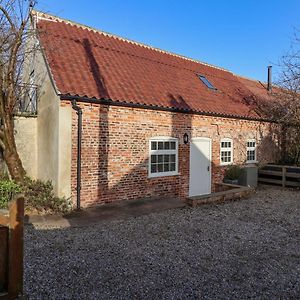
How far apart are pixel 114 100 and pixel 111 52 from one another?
3781mm

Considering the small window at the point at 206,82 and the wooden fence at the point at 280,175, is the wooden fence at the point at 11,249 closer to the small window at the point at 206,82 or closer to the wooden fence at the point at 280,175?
the wooden fence at the point at 280,175

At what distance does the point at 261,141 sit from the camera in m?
15.5

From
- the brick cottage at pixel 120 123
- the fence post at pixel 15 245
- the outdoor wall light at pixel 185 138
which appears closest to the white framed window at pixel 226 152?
the brick cottage at pixel 120 123

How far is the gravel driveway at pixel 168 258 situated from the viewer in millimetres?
3953

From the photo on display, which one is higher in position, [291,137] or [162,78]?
[162,78]

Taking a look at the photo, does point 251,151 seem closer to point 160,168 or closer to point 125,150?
point 160,168

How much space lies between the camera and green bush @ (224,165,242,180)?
1318cm

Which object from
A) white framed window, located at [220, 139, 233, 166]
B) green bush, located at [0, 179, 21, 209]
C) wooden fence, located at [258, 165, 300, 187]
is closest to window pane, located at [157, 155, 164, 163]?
white framed window, located at [220, 139, 233, 166]

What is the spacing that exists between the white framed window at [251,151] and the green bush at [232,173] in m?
1.76

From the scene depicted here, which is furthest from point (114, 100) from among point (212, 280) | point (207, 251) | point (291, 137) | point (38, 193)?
point (291, 137)

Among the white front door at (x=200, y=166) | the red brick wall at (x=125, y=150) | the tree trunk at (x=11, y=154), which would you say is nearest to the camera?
the red brick wall at (x=125, y=150)

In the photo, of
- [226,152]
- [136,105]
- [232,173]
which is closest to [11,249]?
[136,105]

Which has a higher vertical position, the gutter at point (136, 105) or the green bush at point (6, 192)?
the gutter at point (136, 105)

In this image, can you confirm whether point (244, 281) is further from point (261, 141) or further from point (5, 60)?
point (261, 141)
